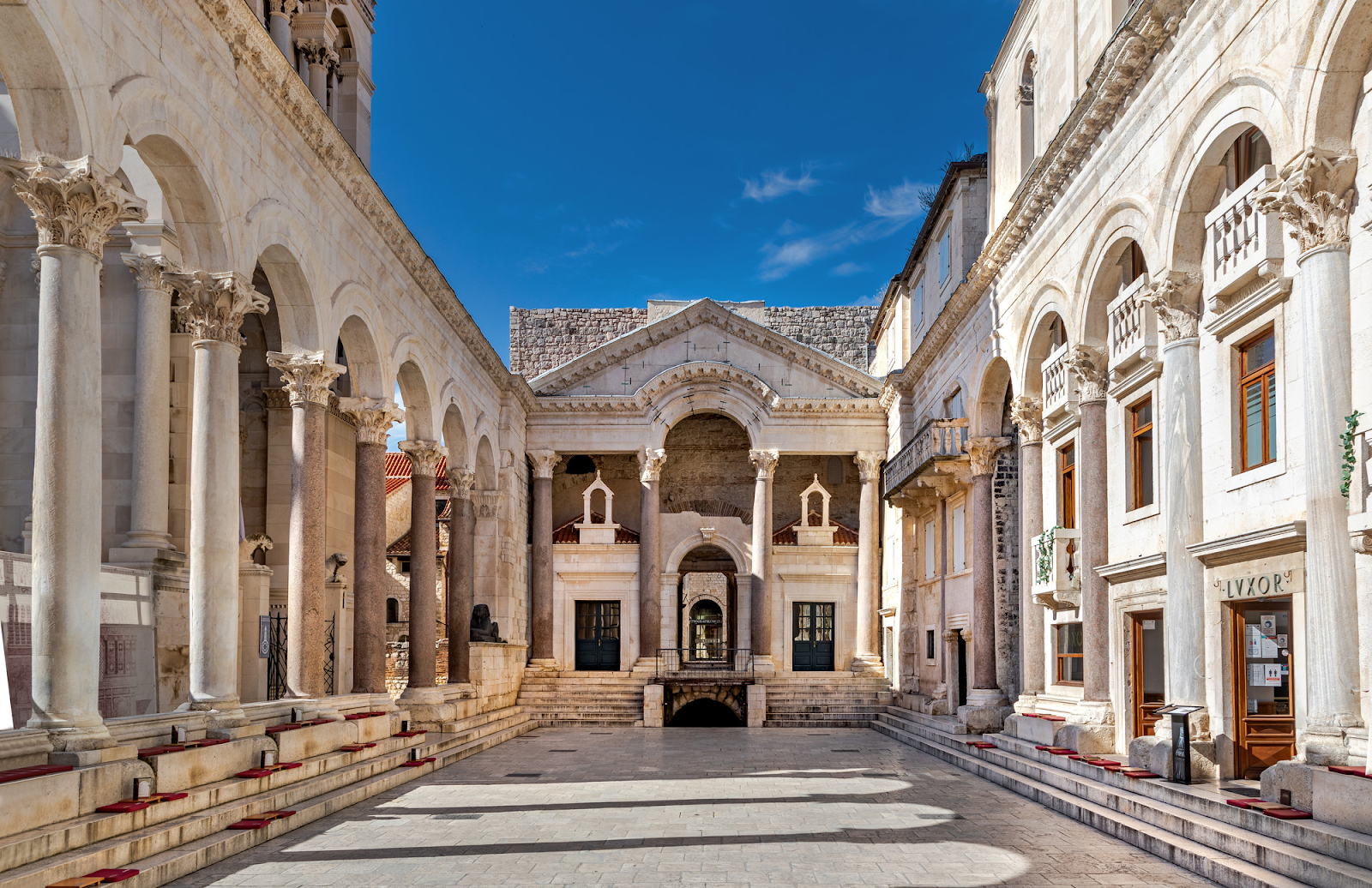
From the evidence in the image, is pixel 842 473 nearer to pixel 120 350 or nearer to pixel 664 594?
pixel 664 594

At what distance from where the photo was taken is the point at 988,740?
64.7 feet

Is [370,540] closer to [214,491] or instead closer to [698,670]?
[214,491]

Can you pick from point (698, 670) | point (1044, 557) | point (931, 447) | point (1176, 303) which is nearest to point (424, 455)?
point (931, 447)

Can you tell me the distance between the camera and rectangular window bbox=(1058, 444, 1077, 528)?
62.7 ft

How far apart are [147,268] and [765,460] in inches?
833

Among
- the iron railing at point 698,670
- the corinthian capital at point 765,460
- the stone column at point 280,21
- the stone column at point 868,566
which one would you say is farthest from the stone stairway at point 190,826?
the corinthian capital at point 765,460

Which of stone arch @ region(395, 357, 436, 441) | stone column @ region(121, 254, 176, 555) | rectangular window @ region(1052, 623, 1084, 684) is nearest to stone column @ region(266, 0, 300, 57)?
stone column @ region(121, 254, 176, 555)

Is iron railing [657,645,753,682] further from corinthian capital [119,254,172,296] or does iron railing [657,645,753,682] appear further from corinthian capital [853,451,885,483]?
corinthian capital [119,254,172,296]

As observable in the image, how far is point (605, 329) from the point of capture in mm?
42188

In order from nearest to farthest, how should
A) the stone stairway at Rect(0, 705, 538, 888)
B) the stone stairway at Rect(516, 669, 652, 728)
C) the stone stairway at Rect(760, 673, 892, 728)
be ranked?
the stone stairway at Rect(0, 705, 538, 888) < the stone stairway at Rect(760, 673, 892, 728) < the stone stairway at Rect(516, 669, 652, 728)

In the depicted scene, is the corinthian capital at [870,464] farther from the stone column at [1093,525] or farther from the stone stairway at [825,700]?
the stone column at [1093,525]

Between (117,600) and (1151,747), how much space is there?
11976mm

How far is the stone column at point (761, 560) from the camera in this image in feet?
108

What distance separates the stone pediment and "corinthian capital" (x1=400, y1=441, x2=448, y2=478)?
10270mm
